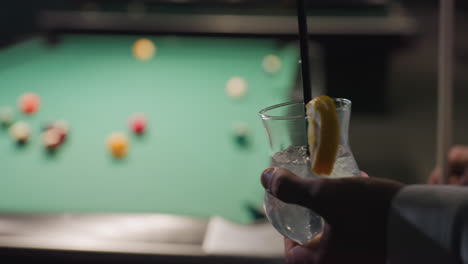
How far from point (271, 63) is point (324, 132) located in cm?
228

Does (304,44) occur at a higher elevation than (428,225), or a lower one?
higher

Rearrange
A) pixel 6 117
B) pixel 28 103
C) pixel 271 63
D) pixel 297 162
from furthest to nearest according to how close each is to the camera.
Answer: pixel 271 63 → pixel 28 103 → pixel 6 117 → pixel 297 162

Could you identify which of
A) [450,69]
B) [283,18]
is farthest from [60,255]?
[283,18]

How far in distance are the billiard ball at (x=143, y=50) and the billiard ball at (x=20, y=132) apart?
3.62ft

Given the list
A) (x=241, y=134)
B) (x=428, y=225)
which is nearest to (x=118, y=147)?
(x=241, y=134)

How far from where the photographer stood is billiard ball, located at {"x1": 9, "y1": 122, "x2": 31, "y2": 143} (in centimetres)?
211

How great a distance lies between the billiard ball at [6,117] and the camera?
2.29 m

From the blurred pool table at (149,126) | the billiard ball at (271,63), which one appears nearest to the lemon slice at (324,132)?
the blurred pool table at (149,126)

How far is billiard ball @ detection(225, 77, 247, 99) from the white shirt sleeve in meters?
1.73

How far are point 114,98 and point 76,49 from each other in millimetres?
970

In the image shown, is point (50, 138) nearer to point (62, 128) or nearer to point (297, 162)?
point (62, 128)

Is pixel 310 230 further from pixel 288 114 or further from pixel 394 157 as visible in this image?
pixel 394 157

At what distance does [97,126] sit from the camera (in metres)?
2.24

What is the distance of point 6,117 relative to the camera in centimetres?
231
